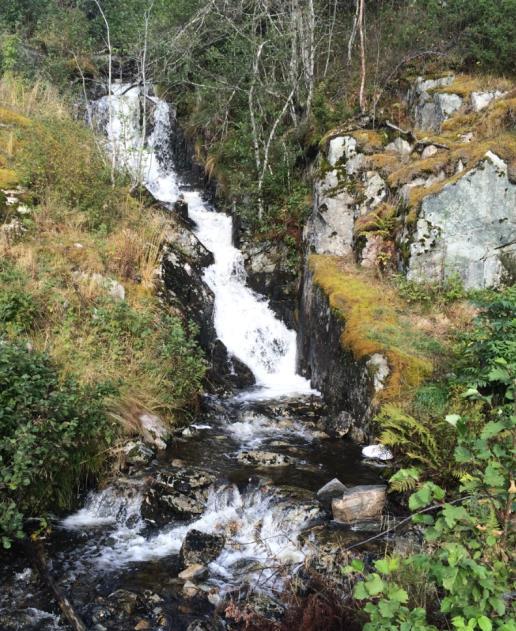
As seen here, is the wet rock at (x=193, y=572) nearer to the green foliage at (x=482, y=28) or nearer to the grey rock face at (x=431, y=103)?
the grey rock face at (x=431, y=103)

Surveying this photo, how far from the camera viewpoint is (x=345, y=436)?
7.27 meters

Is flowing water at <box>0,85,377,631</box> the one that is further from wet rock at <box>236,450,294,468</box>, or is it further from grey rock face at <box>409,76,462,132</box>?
grey rock face at <box>409,76,462,132</box>

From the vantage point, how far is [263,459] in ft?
20.9

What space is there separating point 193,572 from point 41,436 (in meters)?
1.84

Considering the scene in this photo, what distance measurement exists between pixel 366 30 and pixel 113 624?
16.1m

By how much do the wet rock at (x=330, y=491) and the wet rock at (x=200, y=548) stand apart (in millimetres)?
1154

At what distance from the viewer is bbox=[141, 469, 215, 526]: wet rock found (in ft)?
17.4

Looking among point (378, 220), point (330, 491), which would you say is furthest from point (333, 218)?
point (330, 491)

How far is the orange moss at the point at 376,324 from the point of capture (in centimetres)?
689

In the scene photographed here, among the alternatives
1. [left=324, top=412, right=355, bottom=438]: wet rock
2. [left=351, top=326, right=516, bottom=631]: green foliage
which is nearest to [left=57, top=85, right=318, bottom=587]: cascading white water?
[left=324, top=412, right=355, bottom=438]: wet rock

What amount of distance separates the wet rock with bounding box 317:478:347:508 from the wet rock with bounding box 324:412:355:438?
5.32 ft

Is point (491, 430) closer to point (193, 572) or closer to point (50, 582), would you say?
point (193, 572)

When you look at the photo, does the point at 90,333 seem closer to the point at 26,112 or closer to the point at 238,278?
the point at 238,278

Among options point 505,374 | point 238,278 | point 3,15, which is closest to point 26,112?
point 238,278
